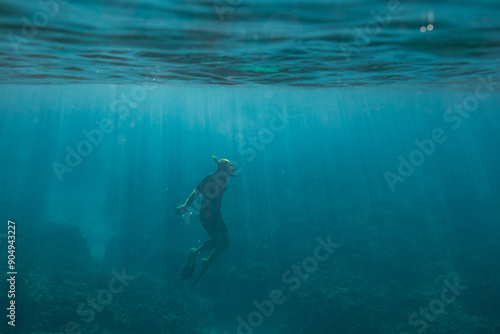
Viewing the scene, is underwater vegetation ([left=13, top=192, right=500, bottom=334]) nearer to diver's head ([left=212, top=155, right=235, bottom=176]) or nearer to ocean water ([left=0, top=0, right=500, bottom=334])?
ocean water ([left=0, top=0, right=500, bottom=334])

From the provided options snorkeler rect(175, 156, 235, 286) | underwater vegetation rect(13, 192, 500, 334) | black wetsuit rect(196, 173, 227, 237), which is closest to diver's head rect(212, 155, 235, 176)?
snorkeler rect(175, 156, 235, 286)

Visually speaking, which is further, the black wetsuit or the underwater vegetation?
the underwater vegetation

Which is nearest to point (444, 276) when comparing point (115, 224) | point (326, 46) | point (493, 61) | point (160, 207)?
point (493, 61)

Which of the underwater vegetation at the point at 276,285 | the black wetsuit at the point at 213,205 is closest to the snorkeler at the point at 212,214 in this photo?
the black wetsuit at the point at 213,205

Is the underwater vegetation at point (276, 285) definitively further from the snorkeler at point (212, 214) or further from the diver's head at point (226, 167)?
the diver's head at point (226, 167)

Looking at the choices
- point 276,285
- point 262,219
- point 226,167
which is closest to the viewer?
point 226,167

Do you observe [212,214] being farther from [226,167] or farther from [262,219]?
[262,219]

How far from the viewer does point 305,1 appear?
5.81 m

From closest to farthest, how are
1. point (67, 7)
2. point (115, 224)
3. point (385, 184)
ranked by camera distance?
point (67, 7) < point (115, 224) < point (385, 184)

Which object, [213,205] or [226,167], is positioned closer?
[226,167]

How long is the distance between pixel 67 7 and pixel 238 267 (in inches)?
601

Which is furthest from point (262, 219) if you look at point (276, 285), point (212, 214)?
point (212, 214)

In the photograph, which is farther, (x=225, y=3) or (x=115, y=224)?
(x=115, y=224)

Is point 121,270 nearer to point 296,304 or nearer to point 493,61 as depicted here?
point 296,304
